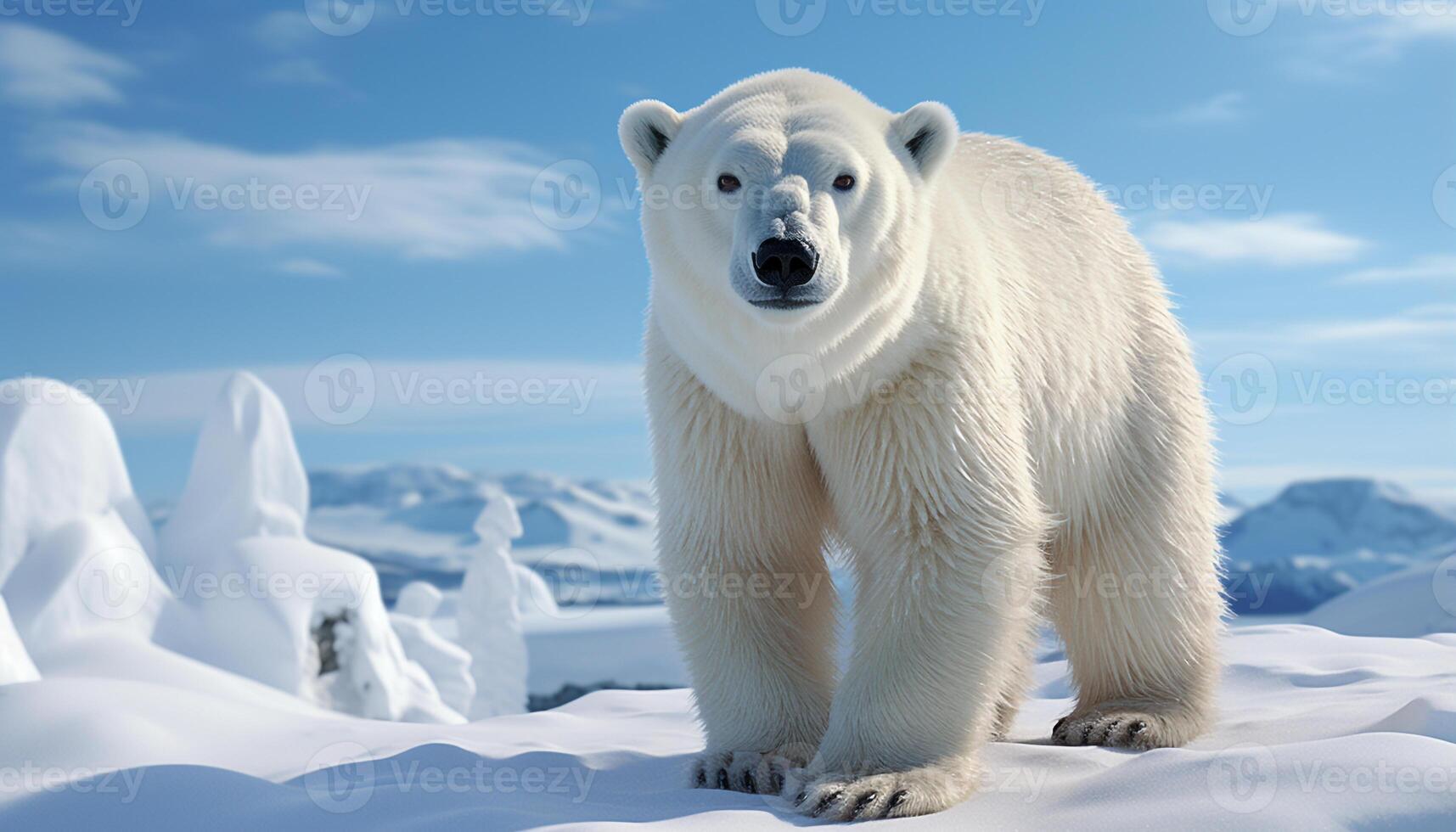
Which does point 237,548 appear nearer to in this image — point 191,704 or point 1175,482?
point 191,704

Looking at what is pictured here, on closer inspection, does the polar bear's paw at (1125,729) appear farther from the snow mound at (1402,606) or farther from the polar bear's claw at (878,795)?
the snow mound at (1402,606)

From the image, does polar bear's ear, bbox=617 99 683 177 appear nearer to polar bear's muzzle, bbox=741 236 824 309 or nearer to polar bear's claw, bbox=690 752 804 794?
polar bear's muzzle, bbox=741 236 824 309

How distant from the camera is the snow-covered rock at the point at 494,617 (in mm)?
20047

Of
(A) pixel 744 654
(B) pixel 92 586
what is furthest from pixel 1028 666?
(B) pixel 92 586

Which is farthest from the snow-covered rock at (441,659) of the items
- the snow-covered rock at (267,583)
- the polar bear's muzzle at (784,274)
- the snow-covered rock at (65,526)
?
the polar bear's muzzle at (784,274)

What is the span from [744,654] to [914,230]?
1388mm

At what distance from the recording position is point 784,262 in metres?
2.99

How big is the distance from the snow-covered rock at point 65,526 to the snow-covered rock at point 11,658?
4658 millimetres

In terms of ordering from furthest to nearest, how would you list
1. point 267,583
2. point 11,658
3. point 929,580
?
1. point 267,583
2. point 11,658
3. point 929,580

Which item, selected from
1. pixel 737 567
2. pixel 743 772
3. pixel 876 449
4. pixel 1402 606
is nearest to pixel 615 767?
pixel 743 772

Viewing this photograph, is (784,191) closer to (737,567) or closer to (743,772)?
(737,567)

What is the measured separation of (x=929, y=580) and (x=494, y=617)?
1830 cm

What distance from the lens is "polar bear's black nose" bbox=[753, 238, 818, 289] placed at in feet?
9.73

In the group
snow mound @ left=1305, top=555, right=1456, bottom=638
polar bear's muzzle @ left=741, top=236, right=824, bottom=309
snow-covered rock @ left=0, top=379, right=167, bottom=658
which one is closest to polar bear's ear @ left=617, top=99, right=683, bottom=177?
polar bear's muzzle @ left=741, top=236, right=824, bottom=309
